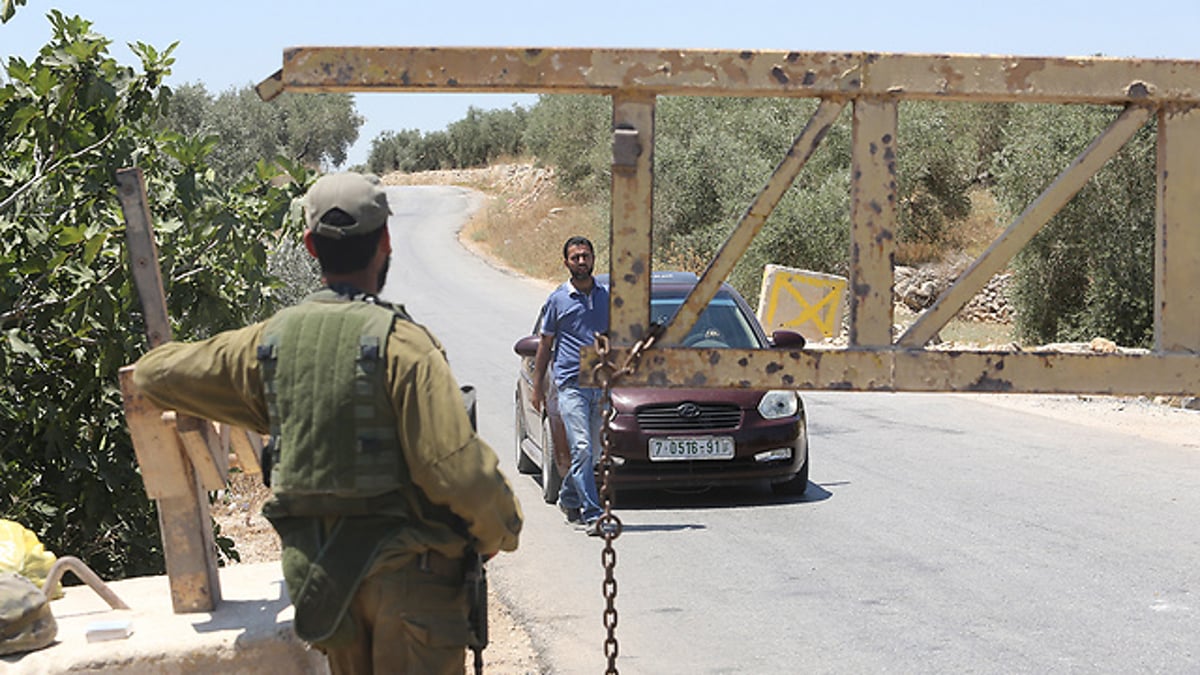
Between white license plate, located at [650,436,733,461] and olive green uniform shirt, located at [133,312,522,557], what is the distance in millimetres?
6828

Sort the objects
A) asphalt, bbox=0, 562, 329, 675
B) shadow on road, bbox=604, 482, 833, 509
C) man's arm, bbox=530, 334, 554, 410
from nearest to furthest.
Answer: asphalt, bbox=0, 562, 329, 675 < man's arm, bbox=530, 334, 554, 410 < shadow on road, bbox=604, 482, 833, 509

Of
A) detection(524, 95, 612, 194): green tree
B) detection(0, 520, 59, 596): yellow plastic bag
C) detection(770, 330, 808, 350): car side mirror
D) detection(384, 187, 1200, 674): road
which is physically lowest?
detection(384, 187, 1200, 674): road

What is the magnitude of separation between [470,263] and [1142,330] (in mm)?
22631

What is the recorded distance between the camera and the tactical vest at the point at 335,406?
321 centimetres

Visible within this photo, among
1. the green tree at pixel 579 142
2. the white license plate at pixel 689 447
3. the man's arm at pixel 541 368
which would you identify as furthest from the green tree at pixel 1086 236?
the green tree at pixel 579 142

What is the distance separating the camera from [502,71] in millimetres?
3438

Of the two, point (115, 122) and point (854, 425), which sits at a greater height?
point (115, 122)

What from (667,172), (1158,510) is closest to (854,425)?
(1158,510)

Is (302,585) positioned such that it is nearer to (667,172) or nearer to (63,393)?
(63,393)

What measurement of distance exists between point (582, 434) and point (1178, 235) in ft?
20.9

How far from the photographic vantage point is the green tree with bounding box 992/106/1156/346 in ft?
74.3

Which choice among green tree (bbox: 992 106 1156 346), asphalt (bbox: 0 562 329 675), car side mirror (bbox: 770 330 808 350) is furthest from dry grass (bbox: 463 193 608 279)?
asphalt (bbox: 0 562 329 675)

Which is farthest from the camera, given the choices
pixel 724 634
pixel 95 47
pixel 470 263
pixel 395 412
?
pixel 470 263

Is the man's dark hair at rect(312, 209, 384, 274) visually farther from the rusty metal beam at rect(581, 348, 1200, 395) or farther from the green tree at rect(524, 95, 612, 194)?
the green tree at rect(524, 95, 612, 194)
